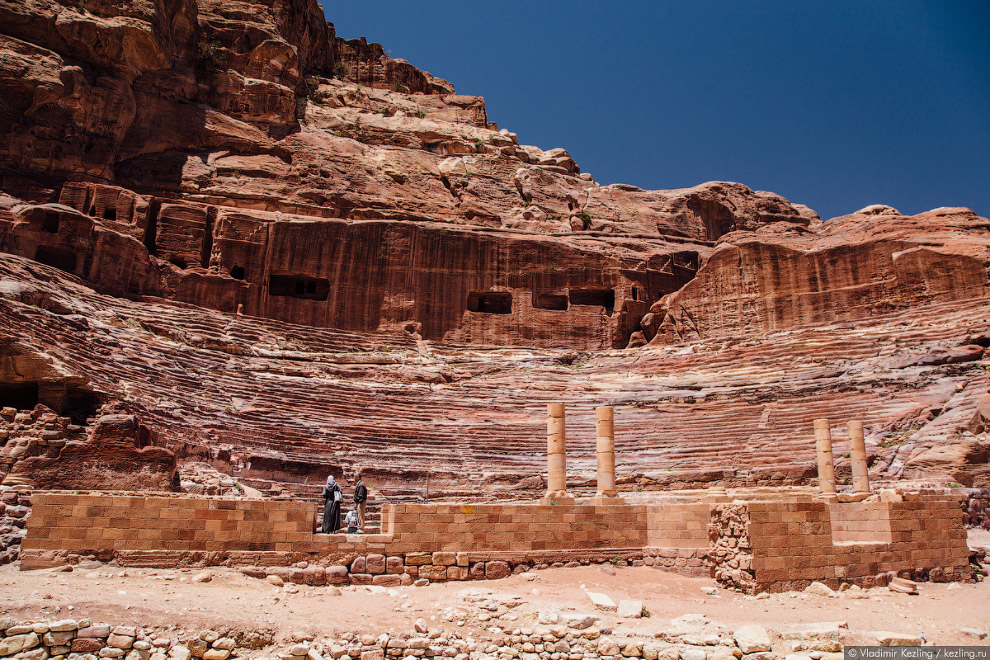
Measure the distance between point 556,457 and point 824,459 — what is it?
17.9ft

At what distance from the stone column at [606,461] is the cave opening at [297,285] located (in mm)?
15933

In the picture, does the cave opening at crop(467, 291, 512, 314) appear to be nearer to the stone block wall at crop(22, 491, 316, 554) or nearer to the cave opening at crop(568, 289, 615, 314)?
the cave opening at crop(568, 289, 615, 314)

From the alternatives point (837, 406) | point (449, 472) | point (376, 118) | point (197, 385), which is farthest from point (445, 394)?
point (376, 118)

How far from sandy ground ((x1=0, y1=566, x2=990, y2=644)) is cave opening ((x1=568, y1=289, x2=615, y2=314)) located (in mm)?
20462

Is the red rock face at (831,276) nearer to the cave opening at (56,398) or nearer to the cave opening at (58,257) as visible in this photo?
the cave opening at (56,398)

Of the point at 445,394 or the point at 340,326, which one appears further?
the point at 340,326

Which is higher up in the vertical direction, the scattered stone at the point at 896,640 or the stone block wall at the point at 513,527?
the stone block wall at the point at 513,527

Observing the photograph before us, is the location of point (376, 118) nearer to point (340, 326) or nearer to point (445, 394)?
point (340, 326)

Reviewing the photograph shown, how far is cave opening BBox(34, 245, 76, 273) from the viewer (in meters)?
22.8

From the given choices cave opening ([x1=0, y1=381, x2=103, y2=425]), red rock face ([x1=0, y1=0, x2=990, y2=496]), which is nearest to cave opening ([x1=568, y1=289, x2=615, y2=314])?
red rock face ([x1=0, y1=0, x2=990, y2=496])

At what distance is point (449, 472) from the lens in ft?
57.4

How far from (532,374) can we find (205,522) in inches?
637

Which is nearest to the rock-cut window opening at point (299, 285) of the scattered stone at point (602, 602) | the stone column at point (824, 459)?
the stone column at point (824, 459)

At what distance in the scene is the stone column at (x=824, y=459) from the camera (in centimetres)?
1473
